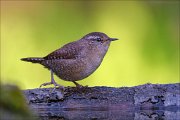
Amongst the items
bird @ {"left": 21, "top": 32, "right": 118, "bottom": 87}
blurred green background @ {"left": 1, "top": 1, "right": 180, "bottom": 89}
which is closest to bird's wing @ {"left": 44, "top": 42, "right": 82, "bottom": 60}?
bird @ {"left": 21, "top": 32, "right": 118, "bottom": 87}

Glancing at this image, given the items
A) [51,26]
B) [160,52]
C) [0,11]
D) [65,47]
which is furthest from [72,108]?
[0,11]

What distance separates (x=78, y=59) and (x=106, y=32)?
4.27 metres

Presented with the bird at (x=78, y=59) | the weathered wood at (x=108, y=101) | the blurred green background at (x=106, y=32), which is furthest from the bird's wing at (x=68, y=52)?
the blurred green background at (x=106, y=32)

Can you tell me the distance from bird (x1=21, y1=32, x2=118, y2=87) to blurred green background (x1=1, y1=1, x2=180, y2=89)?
2174mm

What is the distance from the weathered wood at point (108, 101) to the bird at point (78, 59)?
0.24 m

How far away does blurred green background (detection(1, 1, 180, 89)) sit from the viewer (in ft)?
29.5

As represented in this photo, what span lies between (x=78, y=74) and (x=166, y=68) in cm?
351

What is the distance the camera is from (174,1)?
1110cm

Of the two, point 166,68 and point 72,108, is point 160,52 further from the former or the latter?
point 72,108

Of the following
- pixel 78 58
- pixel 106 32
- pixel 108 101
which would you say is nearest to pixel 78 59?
pixel 78 58

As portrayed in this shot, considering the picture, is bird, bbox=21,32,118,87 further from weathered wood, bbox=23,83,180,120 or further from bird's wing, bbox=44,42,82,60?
weathered wood, bbox=23,83,180,120

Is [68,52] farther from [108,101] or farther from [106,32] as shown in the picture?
[106,32]

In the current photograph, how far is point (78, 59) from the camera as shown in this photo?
5.94 meters

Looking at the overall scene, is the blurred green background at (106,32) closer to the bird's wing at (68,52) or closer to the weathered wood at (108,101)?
the bird's wing at (68,52)
